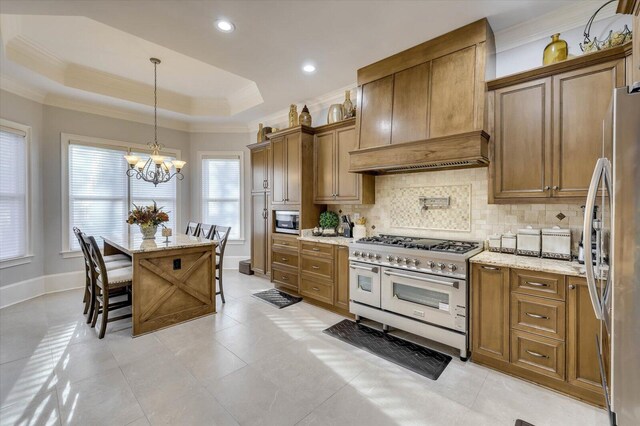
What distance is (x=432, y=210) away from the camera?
329cm

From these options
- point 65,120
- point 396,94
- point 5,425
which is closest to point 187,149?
point 65,120

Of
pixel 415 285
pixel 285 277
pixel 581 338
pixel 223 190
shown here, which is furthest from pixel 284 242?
pixel 581 338

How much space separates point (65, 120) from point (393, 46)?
16.8 feet

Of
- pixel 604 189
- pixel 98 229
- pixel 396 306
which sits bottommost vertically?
pixel 396 306

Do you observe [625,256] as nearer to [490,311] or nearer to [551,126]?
[490,311]

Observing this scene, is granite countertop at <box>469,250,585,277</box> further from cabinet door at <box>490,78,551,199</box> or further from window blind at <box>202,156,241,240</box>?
window blind at <box>202,156,241,240</box>

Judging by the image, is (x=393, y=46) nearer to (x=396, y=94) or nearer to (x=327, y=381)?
(x=396, y=94)

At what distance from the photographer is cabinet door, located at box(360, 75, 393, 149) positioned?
3.15 metres

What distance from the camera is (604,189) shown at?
4.32 ft

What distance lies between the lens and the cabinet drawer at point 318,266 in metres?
3.56

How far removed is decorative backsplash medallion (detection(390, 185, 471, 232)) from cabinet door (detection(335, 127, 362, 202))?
0.51 meters

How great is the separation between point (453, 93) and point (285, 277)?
3208mm

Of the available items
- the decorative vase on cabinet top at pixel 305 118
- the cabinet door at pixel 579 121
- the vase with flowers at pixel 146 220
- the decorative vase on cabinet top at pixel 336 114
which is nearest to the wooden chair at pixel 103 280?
the vase with flowers at pixel 146 220

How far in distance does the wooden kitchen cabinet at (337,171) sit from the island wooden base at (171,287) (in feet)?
5.76
